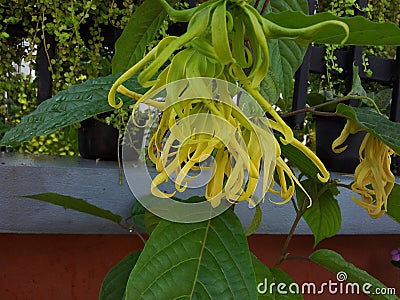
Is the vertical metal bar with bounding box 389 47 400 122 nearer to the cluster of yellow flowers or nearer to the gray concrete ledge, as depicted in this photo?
the gray concrete ledge

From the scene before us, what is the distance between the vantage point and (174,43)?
0.25 meters

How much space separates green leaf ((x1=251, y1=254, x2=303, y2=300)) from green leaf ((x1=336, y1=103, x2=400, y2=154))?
0.66ft

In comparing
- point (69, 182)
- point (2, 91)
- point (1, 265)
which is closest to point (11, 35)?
point (2, 91)

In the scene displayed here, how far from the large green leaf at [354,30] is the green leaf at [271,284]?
0.30 m

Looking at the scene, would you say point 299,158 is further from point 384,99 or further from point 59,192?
point 384,99

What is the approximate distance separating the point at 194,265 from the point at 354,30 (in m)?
0.23

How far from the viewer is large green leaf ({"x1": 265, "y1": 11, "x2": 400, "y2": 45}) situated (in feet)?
0.95

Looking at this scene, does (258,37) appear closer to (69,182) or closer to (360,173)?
(360,173)

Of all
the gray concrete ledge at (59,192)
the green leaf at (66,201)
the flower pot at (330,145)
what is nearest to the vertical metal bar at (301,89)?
the flower pot at (330,145)

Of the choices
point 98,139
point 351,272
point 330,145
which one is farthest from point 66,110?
point 330,145

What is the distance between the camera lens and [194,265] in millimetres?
384

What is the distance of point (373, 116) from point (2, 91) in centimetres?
73

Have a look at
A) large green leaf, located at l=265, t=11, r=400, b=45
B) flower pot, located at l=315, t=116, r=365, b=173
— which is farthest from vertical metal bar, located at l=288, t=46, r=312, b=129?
large green leaf, located at l=265, t=11, r=400, b=45

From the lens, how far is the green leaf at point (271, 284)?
0.52 meters
